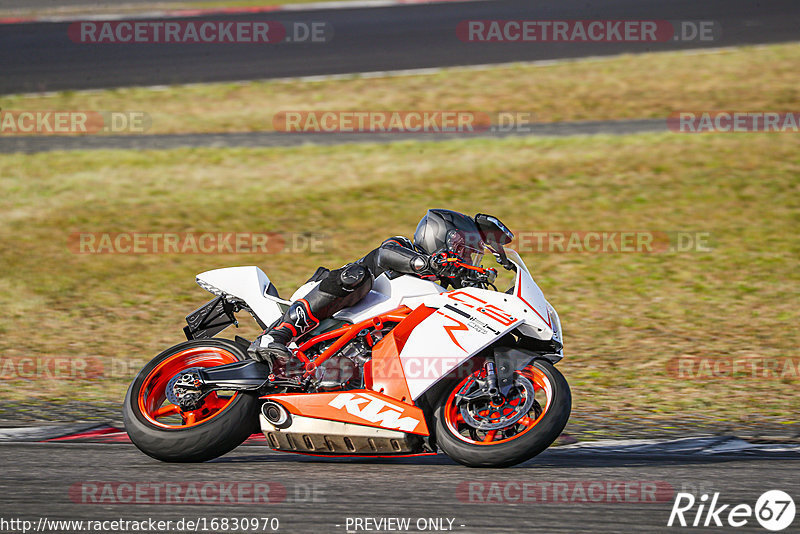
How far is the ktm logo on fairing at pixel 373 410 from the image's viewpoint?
5.54 meters

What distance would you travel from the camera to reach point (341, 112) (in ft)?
54.5

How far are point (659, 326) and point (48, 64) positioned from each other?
1475 centimetres

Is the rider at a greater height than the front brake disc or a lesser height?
greater

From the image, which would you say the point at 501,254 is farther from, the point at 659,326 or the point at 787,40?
the point at 787,40

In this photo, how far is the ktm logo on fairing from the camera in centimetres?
554
